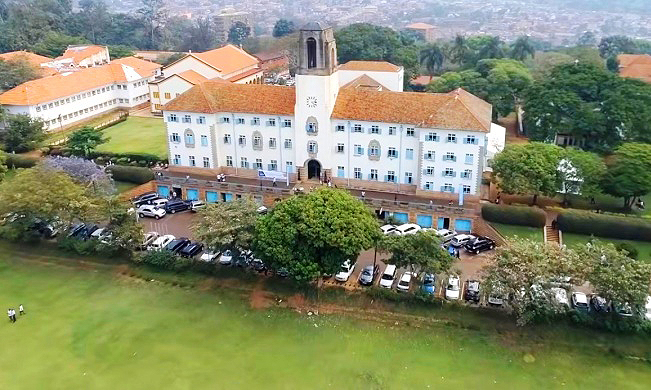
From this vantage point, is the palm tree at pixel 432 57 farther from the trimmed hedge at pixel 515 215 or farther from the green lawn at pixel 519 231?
the green lawn at pixel 519 231

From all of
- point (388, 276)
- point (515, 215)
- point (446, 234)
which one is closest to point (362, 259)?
point (388, 276)

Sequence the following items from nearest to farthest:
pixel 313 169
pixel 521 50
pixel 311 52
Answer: pixel 311 52
pixel 313 169
pixel 521 50

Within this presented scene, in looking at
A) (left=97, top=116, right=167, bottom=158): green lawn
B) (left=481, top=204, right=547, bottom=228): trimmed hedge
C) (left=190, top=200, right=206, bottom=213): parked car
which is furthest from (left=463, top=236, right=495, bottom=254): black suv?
(left=97, top=116, right=167, bottom=158): green lawn

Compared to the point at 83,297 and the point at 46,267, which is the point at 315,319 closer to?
the point at 83,297

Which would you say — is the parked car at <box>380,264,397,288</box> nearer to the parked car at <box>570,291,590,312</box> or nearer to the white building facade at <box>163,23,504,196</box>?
the parked car at <box>570,291,590,312</box>

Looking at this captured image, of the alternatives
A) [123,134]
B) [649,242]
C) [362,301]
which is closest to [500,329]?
[362,301]

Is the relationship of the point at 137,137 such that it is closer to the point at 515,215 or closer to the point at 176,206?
the point at 176,206
